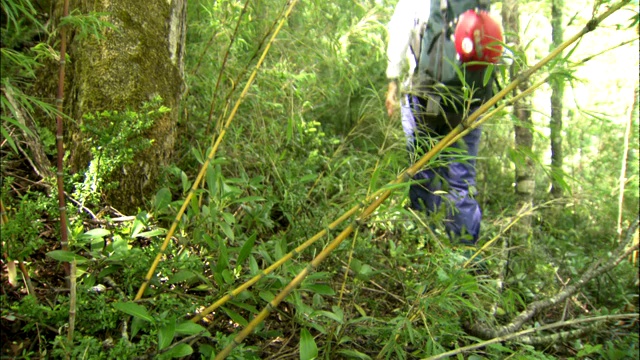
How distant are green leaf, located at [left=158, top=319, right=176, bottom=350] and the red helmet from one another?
2179 millimetres

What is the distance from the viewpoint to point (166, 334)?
4.53 ft

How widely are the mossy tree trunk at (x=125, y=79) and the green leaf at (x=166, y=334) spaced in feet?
2.55

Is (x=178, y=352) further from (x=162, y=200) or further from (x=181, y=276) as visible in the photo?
(x=162, y=200)

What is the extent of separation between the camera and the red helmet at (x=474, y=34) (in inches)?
106

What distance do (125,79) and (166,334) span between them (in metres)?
1.21

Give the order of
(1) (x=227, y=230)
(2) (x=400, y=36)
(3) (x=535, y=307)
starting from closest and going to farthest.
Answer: (1) (x=227, y=230)
(3) (x=535, y=307)
(2) (x=400, y=36)

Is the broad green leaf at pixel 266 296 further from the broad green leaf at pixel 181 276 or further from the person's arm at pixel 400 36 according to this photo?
the person's arm at pixel 400 36

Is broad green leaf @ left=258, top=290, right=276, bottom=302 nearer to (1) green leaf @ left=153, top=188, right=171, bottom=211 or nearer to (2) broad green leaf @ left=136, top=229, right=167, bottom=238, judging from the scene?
(2) broad green leaf @ left=136, top=229, right=167, bottom=238

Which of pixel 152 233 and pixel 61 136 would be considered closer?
pixel 61 136

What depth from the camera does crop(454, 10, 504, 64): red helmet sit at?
8.87ft

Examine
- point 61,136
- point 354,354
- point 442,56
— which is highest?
point 442,56

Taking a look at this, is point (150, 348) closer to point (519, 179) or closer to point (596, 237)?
point (519, 179)

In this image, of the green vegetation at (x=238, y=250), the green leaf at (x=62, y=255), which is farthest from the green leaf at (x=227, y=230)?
the green leaf at (x=62, y=255)

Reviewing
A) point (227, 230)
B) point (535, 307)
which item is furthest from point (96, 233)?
point (535, 307)
